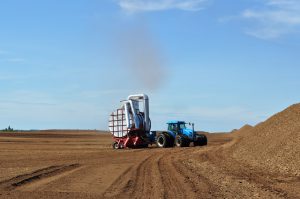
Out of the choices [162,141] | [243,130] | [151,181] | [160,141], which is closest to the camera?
[151,181]

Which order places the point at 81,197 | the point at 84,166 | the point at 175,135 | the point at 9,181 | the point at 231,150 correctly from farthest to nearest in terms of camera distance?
the point at 175,135 < the point at 231,150 < the point at 84,166 < the point at 9,181 < the point at 81,197

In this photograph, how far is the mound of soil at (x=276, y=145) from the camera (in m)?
22.7

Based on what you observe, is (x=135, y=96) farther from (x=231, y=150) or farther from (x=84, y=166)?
(x=84, y=166)

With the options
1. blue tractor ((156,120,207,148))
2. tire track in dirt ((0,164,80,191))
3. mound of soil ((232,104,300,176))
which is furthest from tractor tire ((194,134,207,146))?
tire track in dirt ((0,164,80,191))

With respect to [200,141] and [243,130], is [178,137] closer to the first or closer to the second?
[200,141]

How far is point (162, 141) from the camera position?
41.1m

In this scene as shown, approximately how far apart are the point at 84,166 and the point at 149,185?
26.3 ft

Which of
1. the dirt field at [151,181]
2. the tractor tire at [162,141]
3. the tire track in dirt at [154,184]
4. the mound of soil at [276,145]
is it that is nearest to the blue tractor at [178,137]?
the tractor tire at [162,141]

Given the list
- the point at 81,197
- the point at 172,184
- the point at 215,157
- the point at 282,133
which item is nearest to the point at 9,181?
the point at 81,197

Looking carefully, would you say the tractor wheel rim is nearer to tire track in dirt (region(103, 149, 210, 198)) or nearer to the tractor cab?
the tractor cab

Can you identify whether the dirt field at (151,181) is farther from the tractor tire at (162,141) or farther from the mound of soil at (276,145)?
the tractor tire at (162,141)

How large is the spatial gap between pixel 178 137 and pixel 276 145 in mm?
15235

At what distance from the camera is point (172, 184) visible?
665 inches

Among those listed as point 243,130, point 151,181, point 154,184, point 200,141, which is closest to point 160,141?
point 200,141
